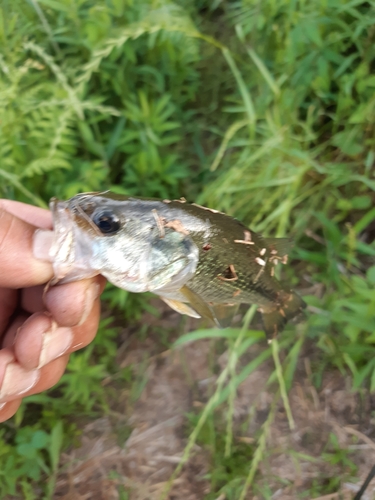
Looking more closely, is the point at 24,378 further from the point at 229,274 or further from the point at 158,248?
the point at 229,274

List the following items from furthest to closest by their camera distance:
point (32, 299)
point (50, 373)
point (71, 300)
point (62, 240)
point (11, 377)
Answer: point (32, 299) < point (50, 373) < point (11, 377) < point (71, 300) < point (62, 240)

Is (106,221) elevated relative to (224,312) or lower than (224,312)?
elevated

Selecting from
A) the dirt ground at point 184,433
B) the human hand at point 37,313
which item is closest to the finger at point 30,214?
the human hand at point 37,313

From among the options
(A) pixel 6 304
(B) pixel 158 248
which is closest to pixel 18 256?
(B) pixel 158 248

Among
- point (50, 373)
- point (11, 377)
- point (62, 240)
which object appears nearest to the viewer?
point (62, 240)

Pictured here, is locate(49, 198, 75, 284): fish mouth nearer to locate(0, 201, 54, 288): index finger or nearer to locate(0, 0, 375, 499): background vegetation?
locate(0, 201, 54, 288): index finger
